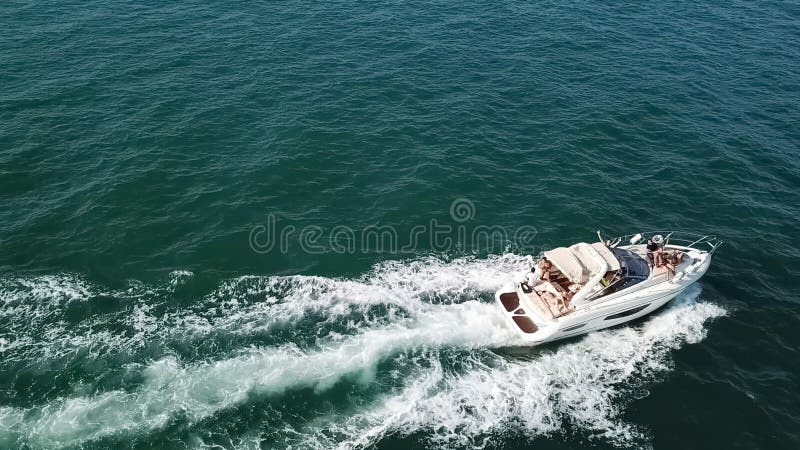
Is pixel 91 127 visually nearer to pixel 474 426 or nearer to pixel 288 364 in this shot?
pixel 288 364

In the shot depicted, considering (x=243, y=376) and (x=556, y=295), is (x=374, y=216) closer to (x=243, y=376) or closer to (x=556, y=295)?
(x=556, y=295)

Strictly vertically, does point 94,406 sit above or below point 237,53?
below

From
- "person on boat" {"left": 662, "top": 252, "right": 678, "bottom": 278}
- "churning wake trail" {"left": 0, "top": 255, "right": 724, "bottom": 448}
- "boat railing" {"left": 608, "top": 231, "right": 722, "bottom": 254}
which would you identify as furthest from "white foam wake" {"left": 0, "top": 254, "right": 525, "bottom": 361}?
"boat railing" {"left": 608, "top": 231, "right": 722, "bottom": 254}

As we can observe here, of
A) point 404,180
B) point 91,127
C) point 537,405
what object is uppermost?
point 91,127

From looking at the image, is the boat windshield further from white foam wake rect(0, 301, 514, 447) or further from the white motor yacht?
white foam wake rect(0, 301, 514, 447)

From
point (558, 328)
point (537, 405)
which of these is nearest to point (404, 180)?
point (558, 328)

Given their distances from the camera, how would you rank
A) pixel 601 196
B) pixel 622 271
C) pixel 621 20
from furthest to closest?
pixel 621 20, pixel 601 196, pixel 622 271

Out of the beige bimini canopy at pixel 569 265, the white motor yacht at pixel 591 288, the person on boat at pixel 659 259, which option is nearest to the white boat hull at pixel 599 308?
the white motor yacht at pixel 591 288
